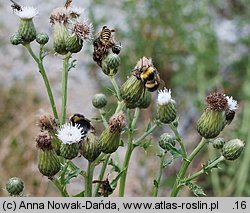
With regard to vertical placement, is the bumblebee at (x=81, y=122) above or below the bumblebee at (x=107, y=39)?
below

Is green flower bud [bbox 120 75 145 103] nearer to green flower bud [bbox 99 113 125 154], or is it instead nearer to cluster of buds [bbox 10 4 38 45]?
green flower bud [bbox 99 113 125 154]

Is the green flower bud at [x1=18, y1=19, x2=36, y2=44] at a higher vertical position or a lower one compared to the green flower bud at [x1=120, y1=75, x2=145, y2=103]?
higher

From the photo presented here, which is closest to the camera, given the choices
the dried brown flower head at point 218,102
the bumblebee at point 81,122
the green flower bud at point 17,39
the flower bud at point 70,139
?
the flower bud at point 70,139

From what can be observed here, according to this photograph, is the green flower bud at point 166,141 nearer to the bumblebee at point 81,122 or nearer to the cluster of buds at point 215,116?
the cluster of buds at point 215,116

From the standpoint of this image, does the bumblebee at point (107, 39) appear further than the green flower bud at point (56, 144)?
Yes

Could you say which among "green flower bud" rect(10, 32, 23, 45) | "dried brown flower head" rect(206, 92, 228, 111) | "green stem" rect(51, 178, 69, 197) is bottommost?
"green stem" rect(51, 178, 69, 197)

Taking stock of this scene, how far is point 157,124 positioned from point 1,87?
11.2ft

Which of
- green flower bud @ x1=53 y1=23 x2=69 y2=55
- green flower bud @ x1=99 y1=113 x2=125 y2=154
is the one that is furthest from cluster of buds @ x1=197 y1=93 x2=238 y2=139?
green flower bud @ x1=53 y1=23 x2=69 y2=55

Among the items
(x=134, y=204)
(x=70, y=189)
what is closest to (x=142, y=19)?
(x=70, y=189)

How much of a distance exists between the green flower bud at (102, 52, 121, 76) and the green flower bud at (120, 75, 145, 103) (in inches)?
5.2

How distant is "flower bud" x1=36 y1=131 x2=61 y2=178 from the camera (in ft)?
5.39

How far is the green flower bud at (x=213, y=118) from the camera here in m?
1.77

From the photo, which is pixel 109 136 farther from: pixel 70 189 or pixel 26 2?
pixel 26 2

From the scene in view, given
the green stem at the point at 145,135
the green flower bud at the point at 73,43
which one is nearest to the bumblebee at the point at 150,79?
the green stem at the point at 145,135
